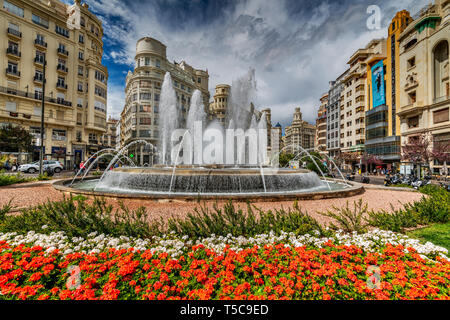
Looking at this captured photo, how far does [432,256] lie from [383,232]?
1.09 meters

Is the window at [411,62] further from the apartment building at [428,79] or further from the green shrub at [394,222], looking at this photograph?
the green shrub at [394,222]

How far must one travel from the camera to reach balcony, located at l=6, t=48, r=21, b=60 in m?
29.9

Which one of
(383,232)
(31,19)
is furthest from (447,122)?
(31,19)

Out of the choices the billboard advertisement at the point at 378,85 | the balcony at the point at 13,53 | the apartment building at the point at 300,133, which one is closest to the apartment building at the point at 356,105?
the billboard advertisement at the point at 378,85

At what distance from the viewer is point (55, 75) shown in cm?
3422

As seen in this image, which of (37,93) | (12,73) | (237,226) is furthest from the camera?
(37,93)

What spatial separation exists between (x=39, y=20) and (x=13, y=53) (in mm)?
7678

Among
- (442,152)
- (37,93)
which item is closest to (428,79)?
(442,152)

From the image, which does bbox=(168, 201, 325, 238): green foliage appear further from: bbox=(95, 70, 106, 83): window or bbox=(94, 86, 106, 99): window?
Answer: bbox=(95, 70, 106, 83): window

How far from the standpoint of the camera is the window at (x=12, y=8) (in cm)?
2980

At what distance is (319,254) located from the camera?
334cm

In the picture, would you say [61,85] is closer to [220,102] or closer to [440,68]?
[220,102]

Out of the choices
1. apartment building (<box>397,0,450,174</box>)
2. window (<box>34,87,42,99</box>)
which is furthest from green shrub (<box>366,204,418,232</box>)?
window (<box>34,87,42,99</box>)

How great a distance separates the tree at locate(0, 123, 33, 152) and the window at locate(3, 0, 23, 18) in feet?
58.3
